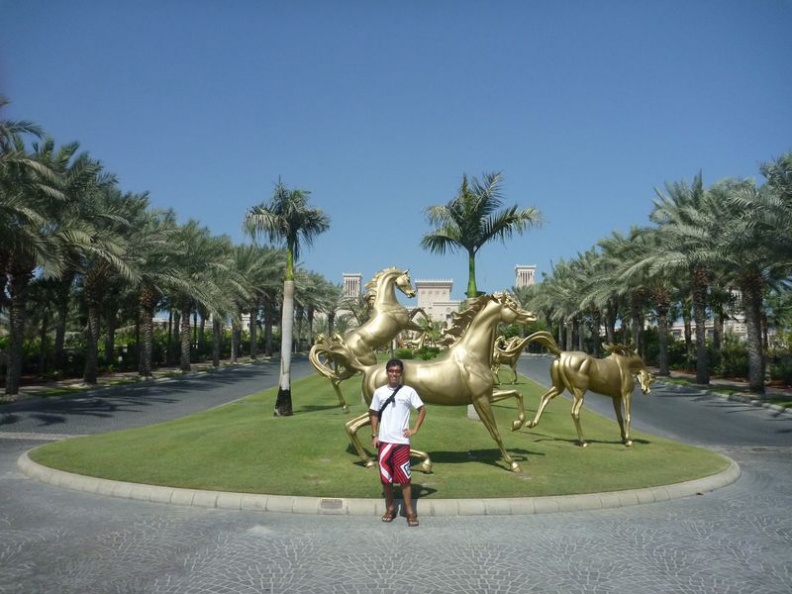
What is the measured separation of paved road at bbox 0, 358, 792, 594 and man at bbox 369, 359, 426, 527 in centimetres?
32

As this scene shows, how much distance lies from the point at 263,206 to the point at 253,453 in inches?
351

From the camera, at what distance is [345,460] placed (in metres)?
10.1

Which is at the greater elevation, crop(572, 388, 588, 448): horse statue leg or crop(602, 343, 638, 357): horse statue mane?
crop(602, 343, 638, 357): horse statue mane

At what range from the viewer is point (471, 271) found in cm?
1728

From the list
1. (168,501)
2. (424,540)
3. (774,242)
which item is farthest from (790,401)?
(168,501)

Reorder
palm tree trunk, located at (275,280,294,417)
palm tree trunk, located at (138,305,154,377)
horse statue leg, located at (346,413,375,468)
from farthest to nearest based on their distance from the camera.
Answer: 1. palm tree trunk, located at (138,305,154,377)
2. palm tree trunk, located at (275,280,294,417)
3. horse statue leg, located at (346,413,375,468)

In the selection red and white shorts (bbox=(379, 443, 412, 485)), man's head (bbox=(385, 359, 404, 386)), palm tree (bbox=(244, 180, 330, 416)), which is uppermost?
palm tree (bbox=(244, 180, 330, 416))

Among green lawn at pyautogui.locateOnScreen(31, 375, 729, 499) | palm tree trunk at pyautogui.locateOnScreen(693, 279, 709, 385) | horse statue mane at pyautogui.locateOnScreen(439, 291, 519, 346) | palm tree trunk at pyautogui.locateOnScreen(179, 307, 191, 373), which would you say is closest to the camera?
green lawn at pyautogui.locateOnScreen(31, 375, 729, 499)

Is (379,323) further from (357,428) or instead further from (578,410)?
(357,428)

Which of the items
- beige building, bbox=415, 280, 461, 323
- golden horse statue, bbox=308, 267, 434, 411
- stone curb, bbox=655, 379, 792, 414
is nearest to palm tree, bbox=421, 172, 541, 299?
golden horse statue, bbox=308, 267, 434, 411

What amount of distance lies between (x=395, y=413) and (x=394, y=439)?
31 centimetres

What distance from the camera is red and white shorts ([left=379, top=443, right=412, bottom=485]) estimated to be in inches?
284

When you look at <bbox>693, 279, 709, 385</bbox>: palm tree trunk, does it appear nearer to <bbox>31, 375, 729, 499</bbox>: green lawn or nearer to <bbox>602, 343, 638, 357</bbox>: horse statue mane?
<bbox>31, 375, 729, 499</bbox>: green lawn

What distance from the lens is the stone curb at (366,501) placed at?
305 inches
